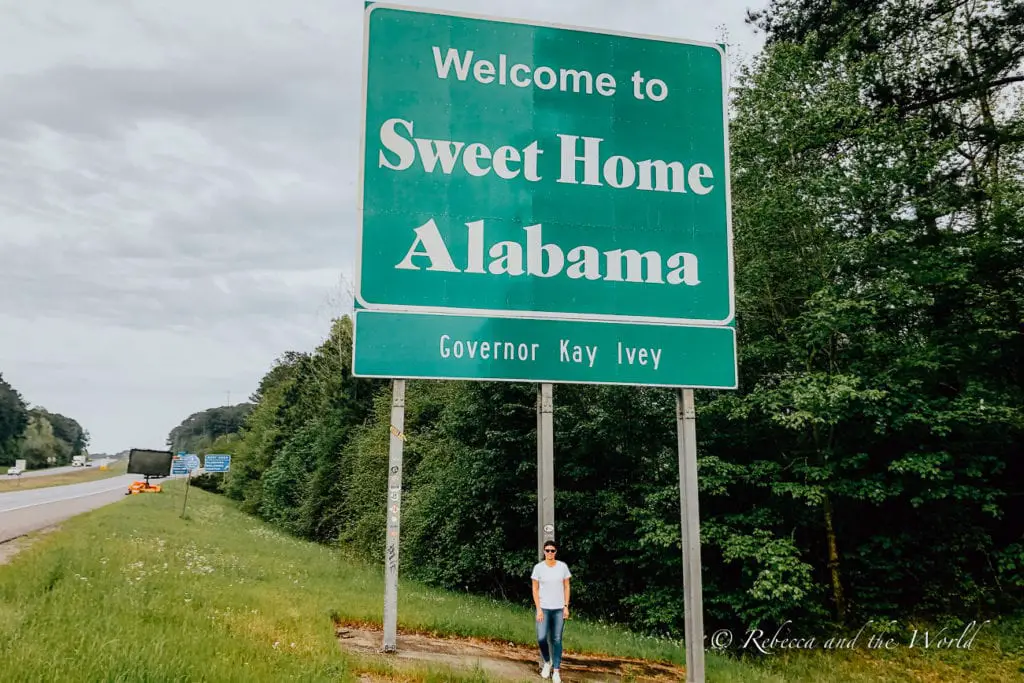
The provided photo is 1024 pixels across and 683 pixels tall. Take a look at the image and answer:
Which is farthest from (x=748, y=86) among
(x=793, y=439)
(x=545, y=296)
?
(x=545, y=296)

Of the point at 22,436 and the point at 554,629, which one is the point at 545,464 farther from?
the point at 22,436

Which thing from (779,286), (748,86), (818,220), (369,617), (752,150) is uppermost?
(748,86)

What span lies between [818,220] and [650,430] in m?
5.96

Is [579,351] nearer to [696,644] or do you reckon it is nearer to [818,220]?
[696,644]

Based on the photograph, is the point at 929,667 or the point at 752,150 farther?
the point at 752,150

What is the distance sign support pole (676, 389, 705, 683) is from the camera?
30.3ft

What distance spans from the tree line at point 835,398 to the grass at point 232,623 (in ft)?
6.08

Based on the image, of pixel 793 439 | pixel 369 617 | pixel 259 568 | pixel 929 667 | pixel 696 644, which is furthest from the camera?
pixel 793 439

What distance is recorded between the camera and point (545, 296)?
969cm

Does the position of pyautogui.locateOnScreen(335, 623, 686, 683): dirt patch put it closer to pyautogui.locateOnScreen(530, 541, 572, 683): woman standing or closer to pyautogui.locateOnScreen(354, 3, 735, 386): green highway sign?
pyautogui.locateOnScreen(530, 541, 572, 683): woman standing

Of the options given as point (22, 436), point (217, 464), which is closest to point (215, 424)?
point (22, 436)
